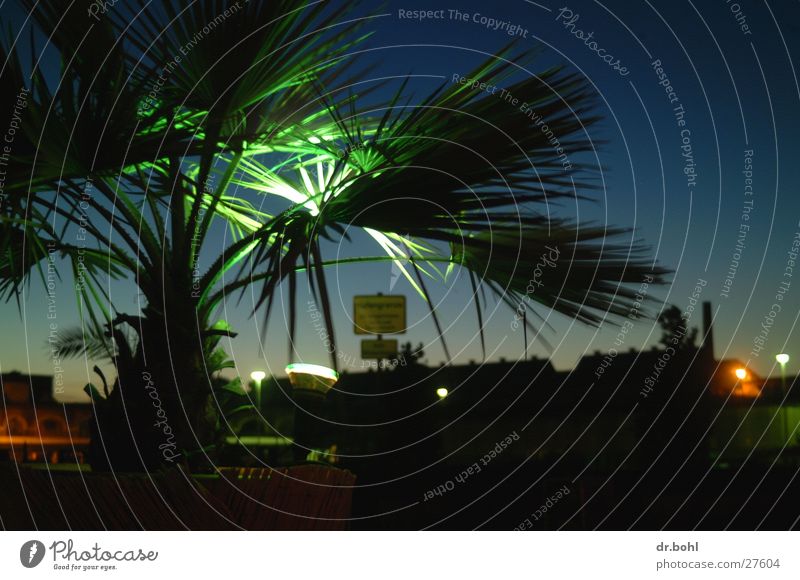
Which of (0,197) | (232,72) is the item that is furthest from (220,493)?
(232,72)

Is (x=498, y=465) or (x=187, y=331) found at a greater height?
(x=187, y=331)

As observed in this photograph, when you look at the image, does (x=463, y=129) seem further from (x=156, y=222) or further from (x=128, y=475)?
(x=128, y=475)

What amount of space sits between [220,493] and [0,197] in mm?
1635

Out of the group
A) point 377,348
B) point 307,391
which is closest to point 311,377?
point 307,391

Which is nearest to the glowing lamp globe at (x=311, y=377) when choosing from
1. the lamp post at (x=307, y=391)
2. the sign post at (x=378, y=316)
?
the lamp post at (x=307, y=391)

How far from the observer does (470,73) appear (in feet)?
13.0

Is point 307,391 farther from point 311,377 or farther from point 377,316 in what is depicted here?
point 377,316

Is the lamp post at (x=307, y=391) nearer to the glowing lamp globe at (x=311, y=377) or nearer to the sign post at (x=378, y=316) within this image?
the glowing lamp globe at (x=311, y=377)

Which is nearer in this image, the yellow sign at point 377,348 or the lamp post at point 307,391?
the lamp post at point 307,391

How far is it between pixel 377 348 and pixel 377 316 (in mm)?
193

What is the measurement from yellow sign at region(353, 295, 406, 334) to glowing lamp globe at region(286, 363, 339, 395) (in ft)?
0.95

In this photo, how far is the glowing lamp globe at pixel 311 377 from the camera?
385cm

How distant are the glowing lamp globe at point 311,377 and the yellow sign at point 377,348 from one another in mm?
256

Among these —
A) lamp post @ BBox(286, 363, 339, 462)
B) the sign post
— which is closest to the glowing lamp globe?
lamp post @ BBox(286, 363, 339, 462)
